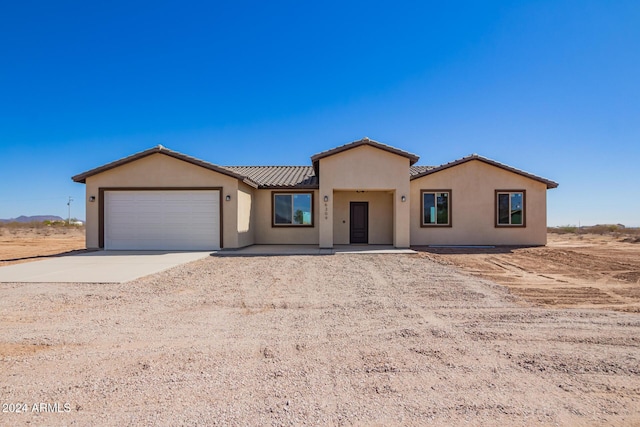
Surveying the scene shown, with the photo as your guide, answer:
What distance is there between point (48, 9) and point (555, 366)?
16826mm

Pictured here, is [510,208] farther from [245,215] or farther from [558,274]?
[245,215]

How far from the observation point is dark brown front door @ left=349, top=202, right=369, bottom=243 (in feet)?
54.8

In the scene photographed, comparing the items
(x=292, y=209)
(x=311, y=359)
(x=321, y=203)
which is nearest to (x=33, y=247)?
(x=292, y=209)

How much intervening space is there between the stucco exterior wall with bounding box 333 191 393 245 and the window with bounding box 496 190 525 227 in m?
5.12

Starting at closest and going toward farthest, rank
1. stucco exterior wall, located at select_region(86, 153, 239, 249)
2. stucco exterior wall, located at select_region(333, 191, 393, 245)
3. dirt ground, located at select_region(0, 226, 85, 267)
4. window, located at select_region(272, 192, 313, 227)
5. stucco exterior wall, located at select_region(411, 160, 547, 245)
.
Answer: dirt ground, located at select_region(0, 226, 85, 267)
stucco exterior wall, located at select_region(86, 153, 239, 249)
stucco exterior wall, located at select_region(411, 160, 547, 245)
window, located at select_region(272, 192, 313, 227)
stucco exterior wall, located at select_region(333, 191, 393, 245)

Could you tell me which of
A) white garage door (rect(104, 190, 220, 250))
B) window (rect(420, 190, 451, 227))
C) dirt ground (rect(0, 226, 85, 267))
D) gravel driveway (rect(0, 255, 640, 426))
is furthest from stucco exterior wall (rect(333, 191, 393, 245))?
dirt ground (rect(0, 226, 85, 267))

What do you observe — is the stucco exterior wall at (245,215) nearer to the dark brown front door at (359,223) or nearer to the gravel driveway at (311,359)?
the dark brown front door at (359,223)

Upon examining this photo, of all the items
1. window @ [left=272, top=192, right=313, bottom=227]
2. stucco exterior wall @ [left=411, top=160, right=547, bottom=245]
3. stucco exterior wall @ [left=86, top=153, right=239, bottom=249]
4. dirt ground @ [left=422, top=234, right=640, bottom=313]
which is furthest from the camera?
window @ [left=272, top=192, right=313, bottom=227]

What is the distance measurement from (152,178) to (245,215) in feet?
13.7

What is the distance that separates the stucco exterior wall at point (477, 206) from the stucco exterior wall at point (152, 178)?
887cm

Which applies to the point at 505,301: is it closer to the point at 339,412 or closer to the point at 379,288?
the point at 379,288

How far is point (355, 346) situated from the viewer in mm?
4168

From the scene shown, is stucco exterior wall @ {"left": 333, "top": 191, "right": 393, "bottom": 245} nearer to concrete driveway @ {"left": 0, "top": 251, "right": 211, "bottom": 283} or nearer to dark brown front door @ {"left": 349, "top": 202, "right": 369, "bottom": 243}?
dark brown front door @ {"left": 349, "top": 202, "right": 369, "bottom": 243}

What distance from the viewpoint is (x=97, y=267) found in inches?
380
